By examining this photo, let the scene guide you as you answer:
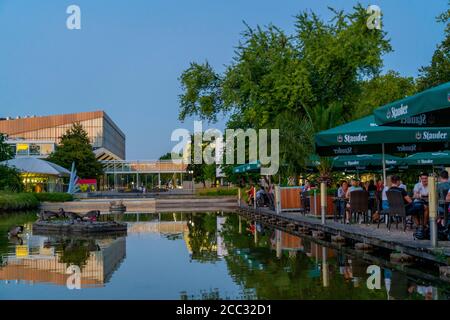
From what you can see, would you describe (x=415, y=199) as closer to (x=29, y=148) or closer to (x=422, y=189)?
(x=422, y=189)

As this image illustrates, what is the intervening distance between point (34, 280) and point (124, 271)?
1.68m

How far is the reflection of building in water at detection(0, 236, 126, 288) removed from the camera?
10.6m

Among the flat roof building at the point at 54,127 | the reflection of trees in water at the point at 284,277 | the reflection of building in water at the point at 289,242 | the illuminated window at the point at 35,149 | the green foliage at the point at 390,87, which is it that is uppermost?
the flat roof building at the point at 54,127

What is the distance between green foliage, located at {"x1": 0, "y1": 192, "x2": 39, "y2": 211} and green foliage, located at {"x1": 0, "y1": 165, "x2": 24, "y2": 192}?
3.01 meters

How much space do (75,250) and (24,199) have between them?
93.8 feet

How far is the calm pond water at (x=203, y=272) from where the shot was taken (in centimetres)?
870

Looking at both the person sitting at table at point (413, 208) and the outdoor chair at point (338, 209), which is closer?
the person sitting at table at point (413, 208)

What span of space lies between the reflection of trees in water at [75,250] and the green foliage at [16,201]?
75.5ft

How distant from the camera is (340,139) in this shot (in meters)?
14.7

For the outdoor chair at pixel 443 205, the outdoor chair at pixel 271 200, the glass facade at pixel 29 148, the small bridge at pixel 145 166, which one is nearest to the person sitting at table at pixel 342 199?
the outdoor chair at pixel 443 205

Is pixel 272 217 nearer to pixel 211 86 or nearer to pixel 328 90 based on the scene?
pixel 328 90

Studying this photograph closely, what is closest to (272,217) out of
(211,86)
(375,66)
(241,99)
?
(241,99)

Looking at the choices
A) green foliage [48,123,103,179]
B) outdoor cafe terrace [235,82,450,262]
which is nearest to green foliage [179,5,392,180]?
outdoor cafe terrace [235,82,450,262]

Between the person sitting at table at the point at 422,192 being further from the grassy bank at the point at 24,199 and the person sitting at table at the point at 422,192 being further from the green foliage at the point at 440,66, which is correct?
the grassy bank at the point at 24,199
